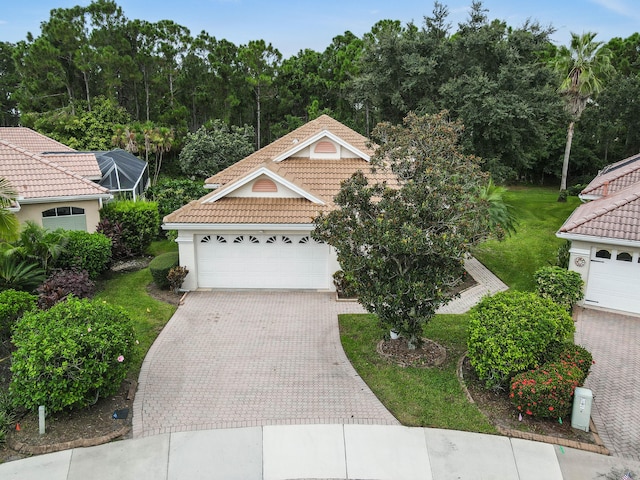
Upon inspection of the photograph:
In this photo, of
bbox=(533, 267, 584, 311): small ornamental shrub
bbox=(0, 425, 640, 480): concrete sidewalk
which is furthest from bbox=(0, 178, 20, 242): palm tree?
bbox=(533, 267, 584, 311): small ornamental shrub

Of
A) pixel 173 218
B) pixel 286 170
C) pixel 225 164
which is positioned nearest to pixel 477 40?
pixel 286 170

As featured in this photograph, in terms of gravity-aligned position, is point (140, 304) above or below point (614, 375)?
above

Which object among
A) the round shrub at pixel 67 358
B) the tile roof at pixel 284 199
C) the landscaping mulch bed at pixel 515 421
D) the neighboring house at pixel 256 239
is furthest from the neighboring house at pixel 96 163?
the landscaping mulch bed at pixel 515 421

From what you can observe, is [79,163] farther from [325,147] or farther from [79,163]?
[325,147]

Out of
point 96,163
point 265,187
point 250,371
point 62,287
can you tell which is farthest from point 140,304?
point 96,163

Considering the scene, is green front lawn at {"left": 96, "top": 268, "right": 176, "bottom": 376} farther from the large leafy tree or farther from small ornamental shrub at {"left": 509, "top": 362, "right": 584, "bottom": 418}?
the large leafy tree

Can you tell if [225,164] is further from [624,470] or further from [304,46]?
[624,470]

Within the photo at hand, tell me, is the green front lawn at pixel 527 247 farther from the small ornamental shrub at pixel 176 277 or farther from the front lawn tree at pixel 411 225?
the small ornamental shrub at pixel 176 277
